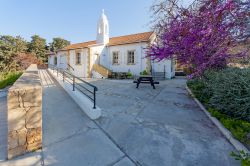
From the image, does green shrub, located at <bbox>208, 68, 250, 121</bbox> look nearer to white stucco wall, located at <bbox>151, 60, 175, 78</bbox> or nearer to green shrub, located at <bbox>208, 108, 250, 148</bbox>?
green shrub, located at <bbox>208, 108, 250, 148</bbox>

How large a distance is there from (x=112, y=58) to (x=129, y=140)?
16.9 meters

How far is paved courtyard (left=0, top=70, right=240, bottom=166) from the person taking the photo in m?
3.07

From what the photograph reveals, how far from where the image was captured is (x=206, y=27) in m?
4.47

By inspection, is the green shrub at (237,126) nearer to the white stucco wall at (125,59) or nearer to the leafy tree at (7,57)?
the white stucco wall at (125,59)

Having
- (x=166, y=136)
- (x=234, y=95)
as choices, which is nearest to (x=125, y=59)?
(x=234, y=95)

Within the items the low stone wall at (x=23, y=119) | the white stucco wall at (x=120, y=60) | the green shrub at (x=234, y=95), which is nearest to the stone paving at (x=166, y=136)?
the green shrub at (x=234, y=95)

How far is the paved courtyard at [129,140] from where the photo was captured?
3066 mm

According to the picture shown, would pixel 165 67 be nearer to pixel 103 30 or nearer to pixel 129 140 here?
pixel 103 30

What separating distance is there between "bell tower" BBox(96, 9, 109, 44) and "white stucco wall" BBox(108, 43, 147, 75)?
155 centimetres

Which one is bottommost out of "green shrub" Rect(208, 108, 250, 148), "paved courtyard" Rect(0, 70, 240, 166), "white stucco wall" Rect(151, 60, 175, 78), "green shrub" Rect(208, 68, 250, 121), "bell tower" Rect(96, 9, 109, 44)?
"paved courtyard" Rect(0, 70, 240, 166)

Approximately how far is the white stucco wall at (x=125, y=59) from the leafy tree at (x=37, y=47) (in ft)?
103

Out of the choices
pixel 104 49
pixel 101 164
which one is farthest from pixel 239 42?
pixel 104 49

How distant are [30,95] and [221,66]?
7.57 m

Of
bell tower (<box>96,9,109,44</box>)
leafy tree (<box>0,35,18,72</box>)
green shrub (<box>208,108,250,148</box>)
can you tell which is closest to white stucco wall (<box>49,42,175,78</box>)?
bell tower (<box>96,9,109,44</box>)
